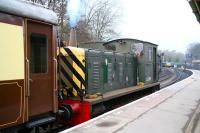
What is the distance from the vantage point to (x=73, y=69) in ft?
31.6

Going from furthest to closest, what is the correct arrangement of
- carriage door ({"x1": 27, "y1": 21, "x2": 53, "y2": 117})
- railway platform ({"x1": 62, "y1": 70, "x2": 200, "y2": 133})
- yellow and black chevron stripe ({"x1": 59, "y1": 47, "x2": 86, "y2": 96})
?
yellow and black chevron stripe ({"x1": 59, "y1": 47, "x2": 86, "y2": 96}), railway platform ({"x1": 62, "y1": 70, "x2": 200, "y2": 133}), carriage door ({"x1": 27, "y1": 21, "x2": 53, "y2": 117})

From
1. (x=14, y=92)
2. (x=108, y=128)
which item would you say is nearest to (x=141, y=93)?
(x=108, y=128)

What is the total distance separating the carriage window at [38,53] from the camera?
667 centimetres

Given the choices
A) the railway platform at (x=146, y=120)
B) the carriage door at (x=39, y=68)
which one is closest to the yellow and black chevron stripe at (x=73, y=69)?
the railway platform at (x=146, y=120)

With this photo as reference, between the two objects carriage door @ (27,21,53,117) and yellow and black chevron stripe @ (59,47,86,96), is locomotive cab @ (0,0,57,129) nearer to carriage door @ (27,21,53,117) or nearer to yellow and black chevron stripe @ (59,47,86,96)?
carriage door @ (27,21,53,117)

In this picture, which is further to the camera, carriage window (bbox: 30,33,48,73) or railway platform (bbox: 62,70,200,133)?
railway platform (bbox: 62,70,200,133)

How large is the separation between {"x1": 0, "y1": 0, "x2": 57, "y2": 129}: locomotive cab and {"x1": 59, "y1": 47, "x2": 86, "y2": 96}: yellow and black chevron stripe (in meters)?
2.16

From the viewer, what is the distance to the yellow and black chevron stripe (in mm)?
9531

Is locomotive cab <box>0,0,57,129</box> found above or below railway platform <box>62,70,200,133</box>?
above

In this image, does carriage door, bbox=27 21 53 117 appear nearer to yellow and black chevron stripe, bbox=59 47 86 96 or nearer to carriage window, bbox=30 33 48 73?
carriage window, bbox=30 33 48 73

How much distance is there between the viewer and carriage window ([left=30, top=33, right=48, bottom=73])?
6.67m

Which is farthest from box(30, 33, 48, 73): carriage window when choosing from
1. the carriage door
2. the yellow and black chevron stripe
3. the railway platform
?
the yellow and black chevron stripe

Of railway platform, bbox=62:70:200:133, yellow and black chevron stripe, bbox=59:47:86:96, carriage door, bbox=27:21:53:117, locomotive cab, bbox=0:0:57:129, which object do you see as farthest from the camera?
yellow and black chevron stripe, bbox=59:47:86:96

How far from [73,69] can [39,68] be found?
275cm
